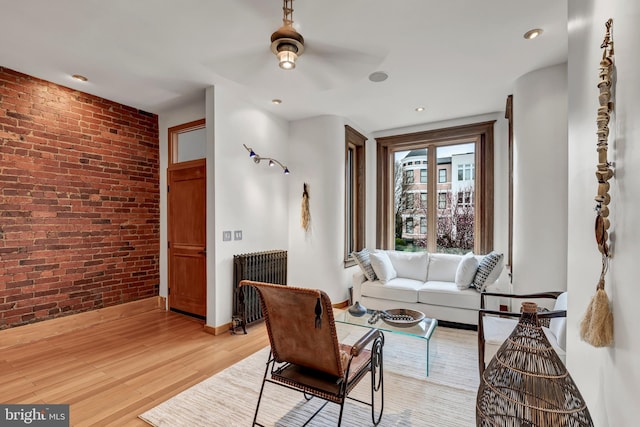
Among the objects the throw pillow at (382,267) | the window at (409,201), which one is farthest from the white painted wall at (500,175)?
the throw pillow at (382,267)

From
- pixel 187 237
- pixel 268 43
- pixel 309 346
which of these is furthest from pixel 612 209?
pixel 187 237

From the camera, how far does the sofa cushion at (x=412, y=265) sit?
4340 mm

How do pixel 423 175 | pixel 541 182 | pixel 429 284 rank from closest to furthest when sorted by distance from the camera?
pixel 541 182 → pixel 429 284 → pixel 423 175

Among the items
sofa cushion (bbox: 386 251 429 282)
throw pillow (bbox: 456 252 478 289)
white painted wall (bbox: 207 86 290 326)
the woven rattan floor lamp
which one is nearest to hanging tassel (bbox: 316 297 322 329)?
the woven rattan floor lamp

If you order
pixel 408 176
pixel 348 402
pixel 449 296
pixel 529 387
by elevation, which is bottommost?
pixel 348 402

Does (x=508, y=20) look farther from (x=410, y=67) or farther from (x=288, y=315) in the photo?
(x=288, y=315)

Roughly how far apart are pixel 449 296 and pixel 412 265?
A: 811 mm

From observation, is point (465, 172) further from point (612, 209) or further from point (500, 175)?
point (612, 209)

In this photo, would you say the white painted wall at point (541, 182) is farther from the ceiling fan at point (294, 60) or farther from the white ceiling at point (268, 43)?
the ceiling fan at point (294, 60)

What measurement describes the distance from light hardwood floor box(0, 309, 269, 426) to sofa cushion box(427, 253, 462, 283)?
2.49 meters

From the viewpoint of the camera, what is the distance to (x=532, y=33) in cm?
248

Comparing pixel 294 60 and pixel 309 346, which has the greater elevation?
pixel 294 60

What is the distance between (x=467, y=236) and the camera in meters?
4.78

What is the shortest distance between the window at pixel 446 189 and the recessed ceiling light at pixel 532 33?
2052 millimetres
